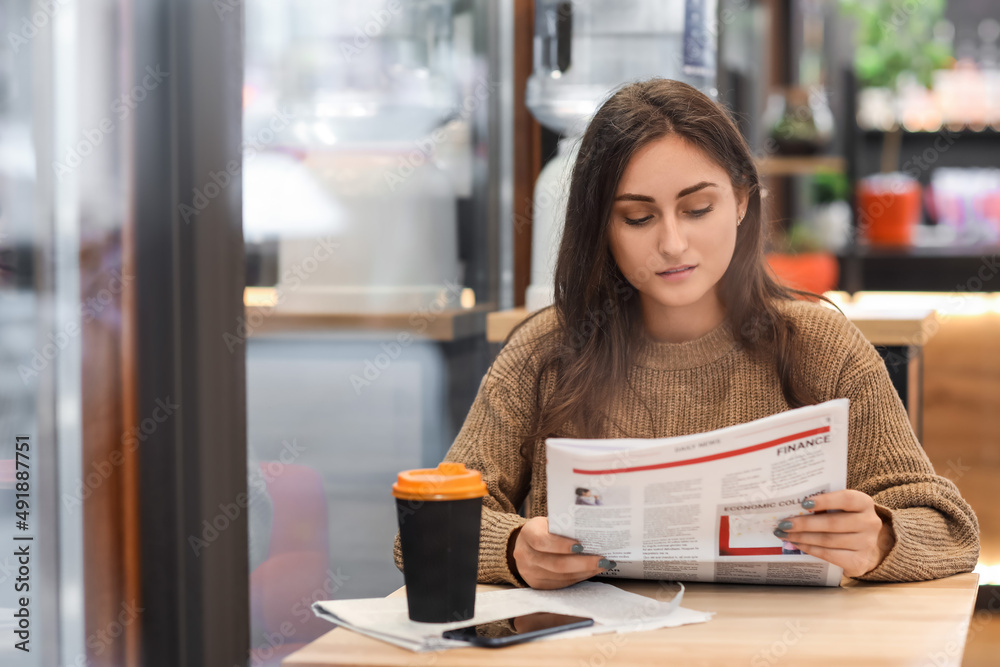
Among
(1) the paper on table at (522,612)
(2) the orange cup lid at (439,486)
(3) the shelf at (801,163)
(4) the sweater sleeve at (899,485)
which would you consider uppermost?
(3) the shelf at (801,163)

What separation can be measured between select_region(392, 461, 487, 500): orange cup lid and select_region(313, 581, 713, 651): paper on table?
0.12 m

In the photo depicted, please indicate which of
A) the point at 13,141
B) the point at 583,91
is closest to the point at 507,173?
the point at 583,91

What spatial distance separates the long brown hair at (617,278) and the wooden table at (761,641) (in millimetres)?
345

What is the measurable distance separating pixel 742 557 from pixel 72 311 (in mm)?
858

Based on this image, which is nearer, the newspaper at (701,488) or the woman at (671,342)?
the newspaper at (701,488)

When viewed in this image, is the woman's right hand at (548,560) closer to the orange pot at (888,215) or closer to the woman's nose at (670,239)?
the woman's nose at (670,239)

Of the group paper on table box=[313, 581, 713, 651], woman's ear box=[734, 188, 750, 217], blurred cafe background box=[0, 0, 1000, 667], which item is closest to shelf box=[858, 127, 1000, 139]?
blurred cafe background box=[0, 0, 1000, 667]

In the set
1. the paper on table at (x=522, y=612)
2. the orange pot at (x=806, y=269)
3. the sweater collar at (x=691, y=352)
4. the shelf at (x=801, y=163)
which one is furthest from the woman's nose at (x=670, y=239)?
the shelf at (x=801, y=163)

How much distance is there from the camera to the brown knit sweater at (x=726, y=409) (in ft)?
4.02

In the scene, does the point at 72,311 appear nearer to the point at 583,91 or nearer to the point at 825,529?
Answer: the point at 825,529

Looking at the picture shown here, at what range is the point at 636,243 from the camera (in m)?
1.30

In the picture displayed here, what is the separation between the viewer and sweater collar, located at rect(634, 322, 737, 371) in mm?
1382

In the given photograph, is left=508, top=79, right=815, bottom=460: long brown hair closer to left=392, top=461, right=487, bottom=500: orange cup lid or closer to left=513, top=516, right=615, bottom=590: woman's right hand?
left=513, top=516, right=615, bottom=590: woman's right hand

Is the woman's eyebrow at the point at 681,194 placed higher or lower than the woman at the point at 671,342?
higher
